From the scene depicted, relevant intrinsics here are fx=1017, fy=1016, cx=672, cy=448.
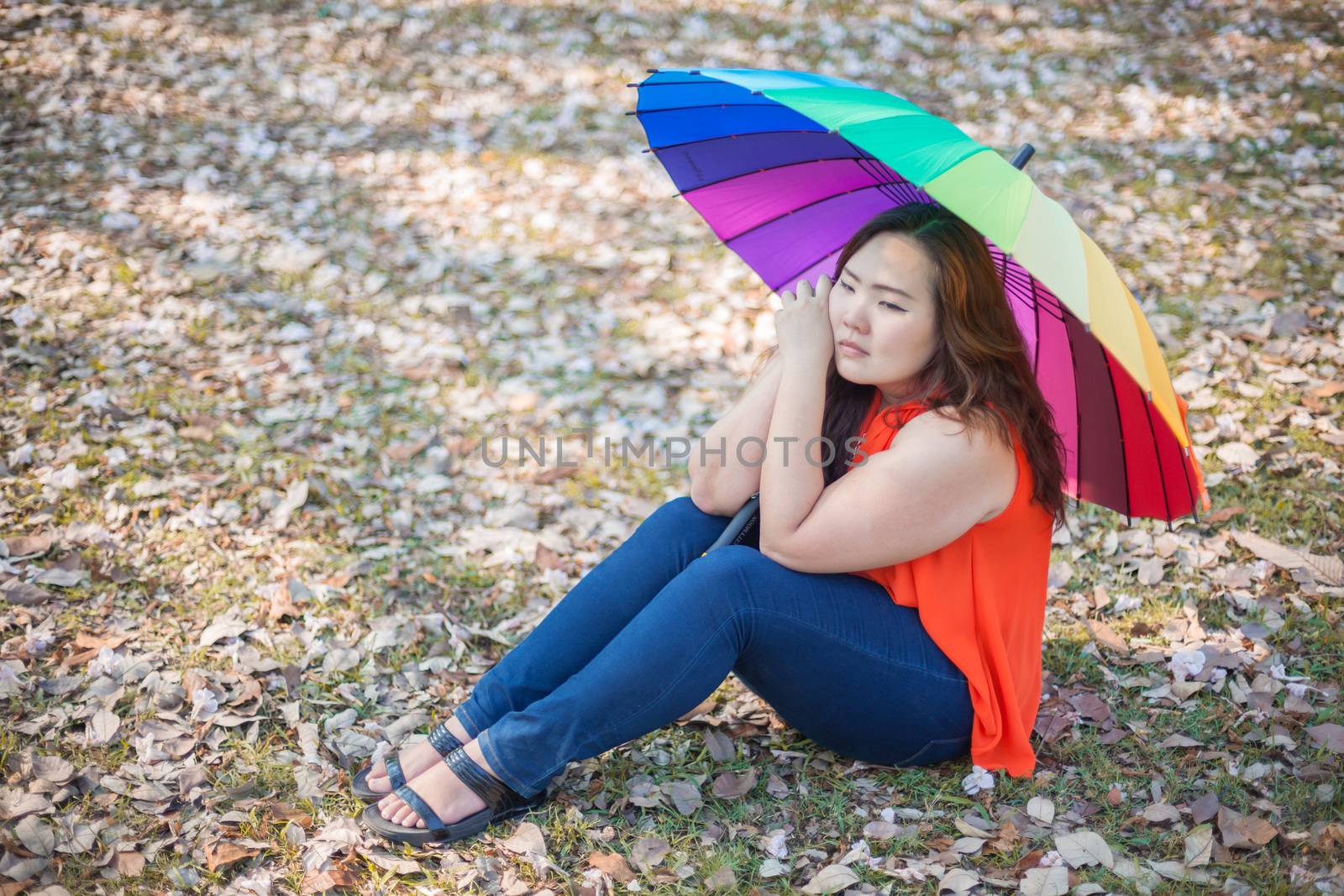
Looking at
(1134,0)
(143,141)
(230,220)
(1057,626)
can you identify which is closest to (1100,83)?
(1134,0)

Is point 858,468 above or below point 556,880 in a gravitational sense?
above

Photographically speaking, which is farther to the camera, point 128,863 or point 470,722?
point 470,722

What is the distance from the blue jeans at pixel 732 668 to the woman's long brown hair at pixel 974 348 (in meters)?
0.50

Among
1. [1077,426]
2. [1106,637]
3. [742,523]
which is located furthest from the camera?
[1106,637]

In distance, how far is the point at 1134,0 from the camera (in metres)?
8.25

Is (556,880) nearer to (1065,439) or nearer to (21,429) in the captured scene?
(1065,439)

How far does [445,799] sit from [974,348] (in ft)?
5.58

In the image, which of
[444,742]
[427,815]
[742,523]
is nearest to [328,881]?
[427,815]

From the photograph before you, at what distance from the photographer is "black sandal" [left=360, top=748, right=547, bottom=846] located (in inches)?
100

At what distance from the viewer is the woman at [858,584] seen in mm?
2342

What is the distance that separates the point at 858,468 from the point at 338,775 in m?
1.67

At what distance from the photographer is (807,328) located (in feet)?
8.20

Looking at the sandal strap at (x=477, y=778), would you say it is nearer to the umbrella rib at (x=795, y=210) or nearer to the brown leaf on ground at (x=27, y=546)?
the umbrella rib at (x=795, y=210)

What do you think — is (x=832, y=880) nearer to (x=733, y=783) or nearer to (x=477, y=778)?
(x=733, y=783)
